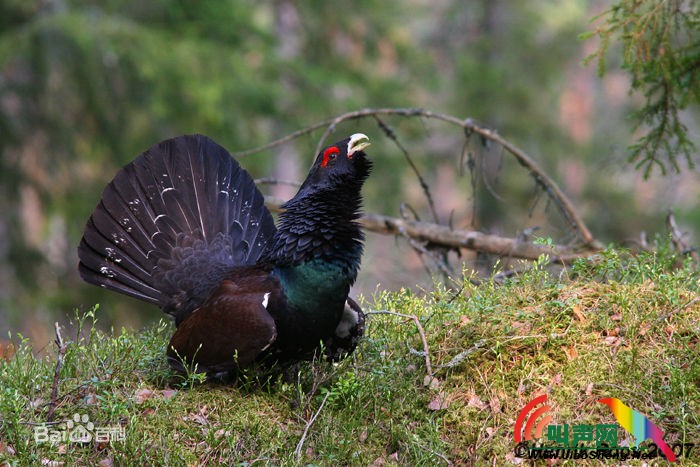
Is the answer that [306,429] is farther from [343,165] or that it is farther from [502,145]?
[502,145]

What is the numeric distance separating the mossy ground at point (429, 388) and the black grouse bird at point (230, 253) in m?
0.32

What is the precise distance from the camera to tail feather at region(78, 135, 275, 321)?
586cm

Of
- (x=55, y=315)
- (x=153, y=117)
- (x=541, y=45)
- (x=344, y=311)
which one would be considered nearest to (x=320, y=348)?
(x=344, y=311)

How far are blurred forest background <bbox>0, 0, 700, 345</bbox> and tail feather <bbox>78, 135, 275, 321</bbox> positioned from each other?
1.99 meters

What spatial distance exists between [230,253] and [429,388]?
227 cm

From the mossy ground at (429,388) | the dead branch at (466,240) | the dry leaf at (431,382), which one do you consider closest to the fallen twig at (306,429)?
the mossy ground at (429,388)

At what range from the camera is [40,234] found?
13383 mm

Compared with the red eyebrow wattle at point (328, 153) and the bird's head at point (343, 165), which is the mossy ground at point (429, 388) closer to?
the bird's head at point (343, 165)

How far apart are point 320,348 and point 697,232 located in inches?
407

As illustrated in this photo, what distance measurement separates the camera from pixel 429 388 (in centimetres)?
477

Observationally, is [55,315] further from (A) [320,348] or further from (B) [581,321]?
(B) [581,321]

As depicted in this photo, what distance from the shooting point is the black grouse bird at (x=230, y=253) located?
4844 mm

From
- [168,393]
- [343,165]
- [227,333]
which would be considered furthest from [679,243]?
[168,393]

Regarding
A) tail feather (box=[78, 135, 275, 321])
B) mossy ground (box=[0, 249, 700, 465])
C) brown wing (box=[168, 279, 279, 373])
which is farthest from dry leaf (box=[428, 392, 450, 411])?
tail feather (box=[78, 135, 275, 321])
